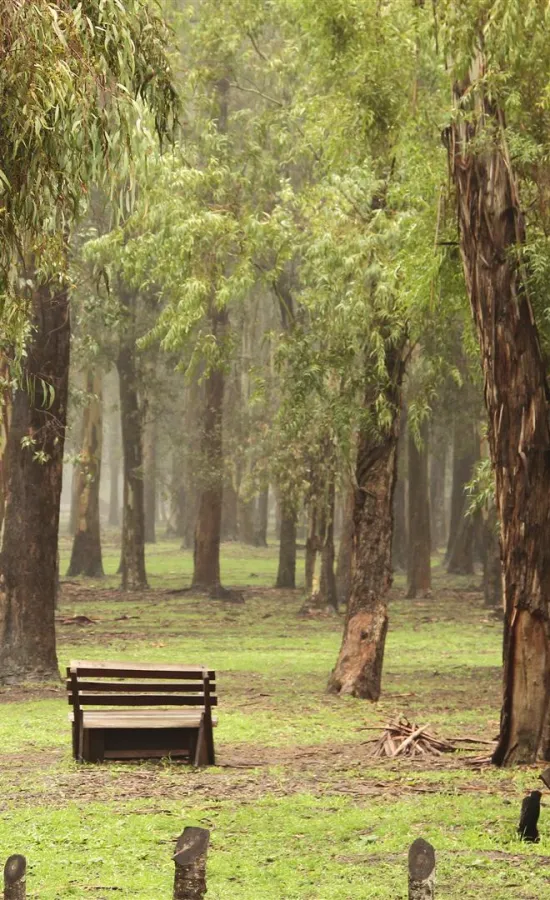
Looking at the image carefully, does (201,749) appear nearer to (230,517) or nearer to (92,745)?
(92,745)

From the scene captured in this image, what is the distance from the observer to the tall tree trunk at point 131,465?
35.3 metres

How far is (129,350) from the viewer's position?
36750 mm

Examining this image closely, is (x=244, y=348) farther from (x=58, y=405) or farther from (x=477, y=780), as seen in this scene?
(x=477, y=780)

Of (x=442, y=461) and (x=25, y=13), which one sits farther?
(x=442, y=461)

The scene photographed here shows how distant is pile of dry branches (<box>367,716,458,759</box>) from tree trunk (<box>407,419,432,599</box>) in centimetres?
2080

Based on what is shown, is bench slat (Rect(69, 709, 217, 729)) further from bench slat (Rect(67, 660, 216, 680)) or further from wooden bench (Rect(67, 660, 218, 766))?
bench slat (Rect(67, 660, 216, 680))

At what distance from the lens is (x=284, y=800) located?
1068 cm

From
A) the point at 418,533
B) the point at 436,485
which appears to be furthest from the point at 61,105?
the point at 436,485

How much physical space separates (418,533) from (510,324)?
22.1 m

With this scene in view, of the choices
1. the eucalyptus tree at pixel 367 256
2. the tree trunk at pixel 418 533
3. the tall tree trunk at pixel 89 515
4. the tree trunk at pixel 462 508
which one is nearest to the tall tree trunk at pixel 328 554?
the tree trunk at pixel 418 533

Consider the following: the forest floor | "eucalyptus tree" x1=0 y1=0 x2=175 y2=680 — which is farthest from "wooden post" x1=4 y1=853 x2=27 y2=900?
"eucalyptus tree" x1=0 y1=0 x2=175 y2=680

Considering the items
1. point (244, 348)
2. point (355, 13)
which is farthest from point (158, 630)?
point (244, 348)

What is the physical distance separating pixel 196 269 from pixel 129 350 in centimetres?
1465

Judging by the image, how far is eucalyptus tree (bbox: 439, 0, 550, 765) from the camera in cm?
1258
